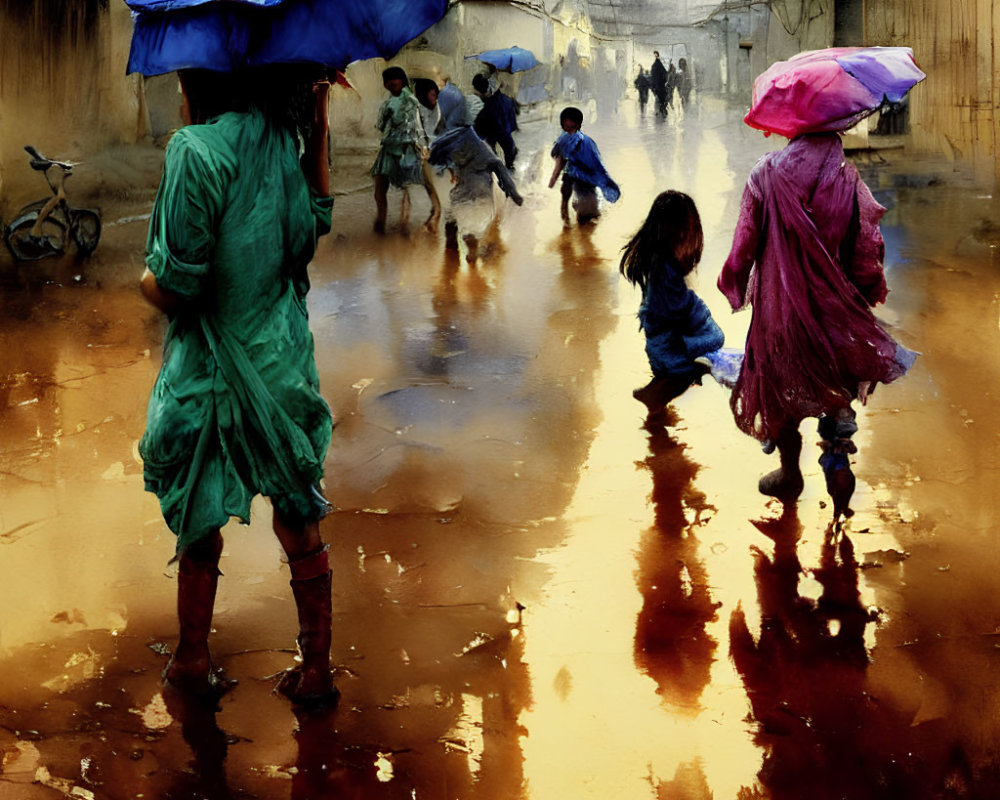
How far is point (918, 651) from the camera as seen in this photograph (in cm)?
401

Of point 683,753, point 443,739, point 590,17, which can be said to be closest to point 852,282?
point 683,753

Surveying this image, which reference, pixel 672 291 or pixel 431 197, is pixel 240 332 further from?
pixel 431 197

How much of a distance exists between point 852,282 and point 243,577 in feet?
8.77

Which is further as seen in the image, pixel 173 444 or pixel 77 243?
pixel 77 243

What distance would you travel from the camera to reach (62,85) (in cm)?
1284

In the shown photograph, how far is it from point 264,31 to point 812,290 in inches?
98.0

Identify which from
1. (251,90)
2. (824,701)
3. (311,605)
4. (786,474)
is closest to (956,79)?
(786,474)

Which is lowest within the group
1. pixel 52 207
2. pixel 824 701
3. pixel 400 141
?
pixel 824 701

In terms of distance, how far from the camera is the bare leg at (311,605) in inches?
141

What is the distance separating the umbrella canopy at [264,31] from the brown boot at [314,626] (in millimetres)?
1431

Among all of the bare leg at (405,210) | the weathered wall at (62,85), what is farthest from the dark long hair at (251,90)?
the bare leg at (405,210)

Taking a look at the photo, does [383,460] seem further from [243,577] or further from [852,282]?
[852,282]

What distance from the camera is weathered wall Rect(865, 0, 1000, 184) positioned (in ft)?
53.9

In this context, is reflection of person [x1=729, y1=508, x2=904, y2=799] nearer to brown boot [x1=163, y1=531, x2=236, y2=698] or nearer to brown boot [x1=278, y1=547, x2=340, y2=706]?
brown boot [x1=278, y1=547, x2=340, y2=706]
